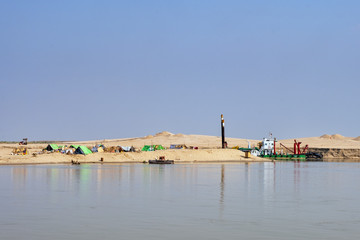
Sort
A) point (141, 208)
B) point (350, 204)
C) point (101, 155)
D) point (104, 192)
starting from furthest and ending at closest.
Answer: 1. point (101, 155)
2. point (104, 192)
3. point (350, 204)
4. point (141, 208)

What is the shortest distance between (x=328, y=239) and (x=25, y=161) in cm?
8573

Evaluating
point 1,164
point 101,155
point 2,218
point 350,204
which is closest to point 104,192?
point 2,218

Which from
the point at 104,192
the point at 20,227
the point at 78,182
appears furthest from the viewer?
the point at 78,182

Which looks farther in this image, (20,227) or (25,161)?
(25,161)

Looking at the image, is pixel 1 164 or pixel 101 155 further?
pixel 101 155

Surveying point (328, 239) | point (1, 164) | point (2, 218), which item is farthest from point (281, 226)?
point (1, 164)

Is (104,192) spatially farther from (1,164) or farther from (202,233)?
(1,164)

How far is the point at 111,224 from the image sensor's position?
29516 millimetres

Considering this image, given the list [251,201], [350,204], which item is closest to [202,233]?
[251,201]

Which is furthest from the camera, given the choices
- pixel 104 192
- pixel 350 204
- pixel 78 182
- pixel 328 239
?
pixel 78 182

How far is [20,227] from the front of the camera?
28.2m

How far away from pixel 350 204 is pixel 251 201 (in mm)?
7276

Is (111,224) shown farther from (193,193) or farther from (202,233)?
(193,193)

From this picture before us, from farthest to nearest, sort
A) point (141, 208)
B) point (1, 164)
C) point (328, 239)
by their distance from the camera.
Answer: point (1, 164)
point (141, 208)
point (328, 239)
